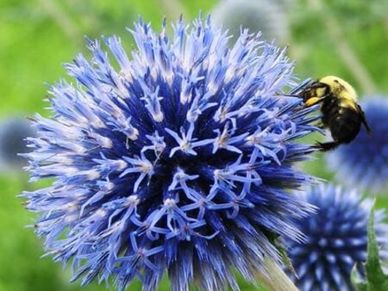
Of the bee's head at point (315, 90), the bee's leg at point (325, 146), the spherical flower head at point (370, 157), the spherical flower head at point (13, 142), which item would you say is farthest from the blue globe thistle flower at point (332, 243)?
the spherical flower head at point (13, 142)

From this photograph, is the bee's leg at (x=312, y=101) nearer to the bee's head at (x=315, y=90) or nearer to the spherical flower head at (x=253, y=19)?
the bee's head at (x=315, y=90)

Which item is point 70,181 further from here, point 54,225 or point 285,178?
point 285,178

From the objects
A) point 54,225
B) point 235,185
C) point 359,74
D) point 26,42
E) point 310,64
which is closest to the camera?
point 235,185

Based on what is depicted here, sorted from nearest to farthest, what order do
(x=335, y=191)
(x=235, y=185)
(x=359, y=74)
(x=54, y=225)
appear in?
(x=235, y=185) → (x=54, y=225) → (x=335, y=191) → (x=359, y=74)

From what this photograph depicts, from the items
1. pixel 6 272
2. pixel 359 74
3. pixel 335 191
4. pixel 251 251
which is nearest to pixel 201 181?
pixel 251 251

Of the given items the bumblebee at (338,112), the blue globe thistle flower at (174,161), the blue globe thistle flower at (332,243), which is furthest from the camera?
the blue globe thistle flower at (332,243)
